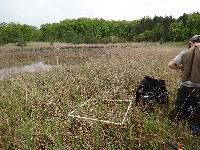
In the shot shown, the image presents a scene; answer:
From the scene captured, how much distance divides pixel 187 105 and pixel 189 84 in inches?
13.3

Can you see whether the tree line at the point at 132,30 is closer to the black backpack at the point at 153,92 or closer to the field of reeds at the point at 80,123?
the field of reeds at the point at 80,123

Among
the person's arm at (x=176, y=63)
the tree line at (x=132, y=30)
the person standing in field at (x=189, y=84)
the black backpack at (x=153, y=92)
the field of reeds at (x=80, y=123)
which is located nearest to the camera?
the field of reeds at (x=80, y=123)

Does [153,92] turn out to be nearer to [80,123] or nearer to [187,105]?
[187,105]

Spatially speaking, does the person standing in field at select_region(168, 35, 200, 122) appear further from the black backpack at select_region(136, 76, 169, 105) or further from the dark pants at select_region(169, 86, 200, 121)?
the black backpack at select_region(136, 76, 169, 105)

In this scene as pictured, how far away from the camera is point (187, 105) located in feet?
19.3

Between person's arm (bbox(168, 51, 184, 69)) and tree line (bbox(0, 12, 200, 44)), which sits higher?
person's arm (bbox(168, 51, 184, 69))

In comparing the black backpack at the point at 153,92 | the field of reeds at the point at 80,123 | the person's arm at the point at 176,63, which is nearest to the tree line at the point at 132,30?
the field of reeds at the point at 80,123

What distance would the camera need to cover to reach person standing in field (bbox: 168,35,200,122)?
224 inches

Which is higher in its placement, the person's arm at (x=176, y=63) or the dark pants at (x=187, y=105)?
the person's arm at (x=176, y=63)

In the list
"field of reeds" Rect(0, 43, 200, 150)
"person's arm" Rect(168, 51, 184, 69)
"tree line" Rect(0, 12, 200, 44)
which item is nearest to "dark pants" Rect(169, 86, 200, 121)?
"field of reeds" Rect(0, 43, 200, 150)

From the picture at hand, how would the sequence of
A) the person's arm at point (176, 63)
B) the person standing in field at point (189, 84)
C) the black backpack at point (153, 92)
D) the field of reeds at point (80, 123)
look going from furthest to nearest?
the black backpack at point (153, 92), the person's arm at point (176, 63), the person standing in field at point (189, 84), the field of reeds at point (80, 123)

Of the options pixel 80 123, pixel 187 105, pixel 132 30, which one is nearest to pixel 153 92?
pixel 187 105

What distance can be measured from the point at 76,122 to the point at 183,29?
30772 millimetres

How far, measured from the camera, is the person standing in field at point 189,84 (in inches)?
224
